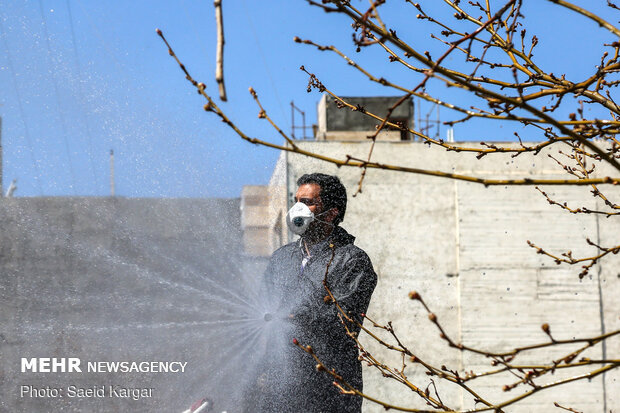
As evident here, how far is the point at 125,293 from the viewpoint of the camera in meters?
9.29

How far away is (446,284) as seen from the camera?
1252cm

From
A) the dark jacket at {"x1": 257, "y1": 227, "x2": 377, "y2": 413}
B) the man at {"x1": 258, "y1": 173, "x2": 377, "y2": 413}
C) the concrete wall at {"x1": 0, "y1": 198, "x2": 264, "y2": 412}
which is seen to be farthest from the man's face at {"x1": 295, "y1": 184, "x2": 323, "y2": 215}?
the concrete wall at {"x1": 0, "y1": 198, "x2": 264, "y2": 412}

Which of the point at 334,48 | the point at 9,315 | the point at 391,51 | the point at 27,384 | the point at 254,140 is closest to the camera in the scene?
the point at 254,140

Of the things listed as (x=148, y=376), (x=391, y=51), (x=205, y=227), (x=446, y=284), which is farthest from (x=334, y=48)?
(x=446, y=284)

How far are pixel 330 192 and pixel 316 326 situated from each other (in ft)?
2.90

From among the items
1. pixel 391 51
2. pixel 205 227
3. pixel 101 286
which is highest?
pixel 391 51

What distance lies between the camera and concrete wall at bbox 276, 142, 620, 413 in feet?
40.4

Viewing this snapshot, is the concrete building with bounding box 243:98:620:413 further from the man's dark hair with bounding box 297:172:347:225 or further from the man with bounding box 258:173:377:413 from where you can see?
the man with bounding box 258:173:377:413

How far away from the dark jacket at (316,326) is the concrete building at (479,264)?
7249 millimetres

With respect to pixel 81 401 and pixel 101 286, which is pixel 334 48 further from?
pixel 101 286

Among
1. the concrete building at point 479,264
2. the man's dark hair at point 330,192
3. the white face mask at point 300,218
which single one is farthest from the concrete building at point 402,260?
the white face mask at point 300,218

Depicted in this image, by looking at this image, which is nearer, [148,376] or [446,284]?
[148,376]

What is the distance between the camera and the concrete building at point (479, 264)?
1227 cm

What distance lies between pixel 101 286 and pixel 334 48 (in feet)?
23.5
